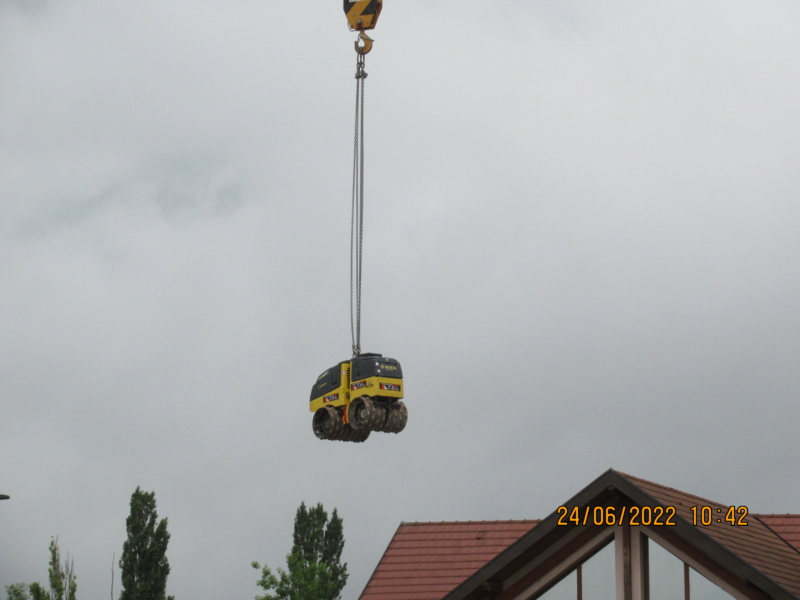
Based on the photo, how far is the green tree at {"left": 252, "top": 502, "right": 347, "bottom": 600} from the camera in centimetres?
4950

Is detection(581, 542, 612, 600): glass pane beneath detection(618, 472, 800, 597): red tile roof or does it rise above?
beneath

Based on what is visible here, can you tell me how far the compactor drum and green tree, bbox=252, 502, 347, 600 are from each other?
26163 millimetres

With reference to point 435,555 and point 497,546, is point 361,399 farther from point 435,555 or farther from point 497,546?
point 497,546

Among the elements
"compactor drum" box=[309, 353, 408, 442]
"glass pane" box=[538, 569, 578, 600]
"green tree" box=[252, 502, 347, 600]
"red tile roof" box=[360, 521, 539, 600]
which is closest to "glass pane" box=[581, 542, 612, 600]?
"glass pane" box=[538, 569, 578, 600]

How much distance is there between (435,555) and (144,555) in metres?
31.1

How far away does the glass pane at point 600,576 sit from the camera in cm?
1714

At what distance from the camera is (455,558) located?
2302cm

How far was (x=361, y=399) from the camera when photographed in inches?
910

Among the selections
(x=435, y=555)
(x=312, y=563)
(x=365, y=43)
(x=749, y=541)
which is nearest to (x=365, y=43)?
(x=365, y=43)

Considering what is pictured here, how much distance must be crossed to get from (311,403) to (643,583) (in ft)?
31.1

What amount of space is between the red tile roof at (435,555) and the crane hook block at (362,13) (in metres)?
9.62
